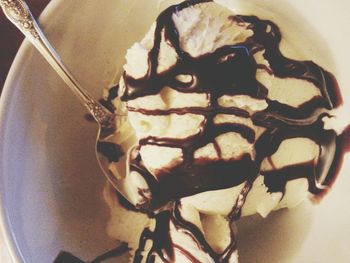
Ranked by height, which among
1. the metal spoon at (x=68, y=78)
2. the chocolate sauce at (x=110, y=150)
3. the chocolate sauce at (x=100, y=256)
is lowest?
the chocolate sauce at (x=100, y=256)

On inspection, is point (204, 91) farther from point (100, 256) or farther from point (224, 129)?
point (100, 256)

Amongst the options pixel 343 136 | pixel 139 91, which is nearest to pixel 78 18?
pixel 139 91

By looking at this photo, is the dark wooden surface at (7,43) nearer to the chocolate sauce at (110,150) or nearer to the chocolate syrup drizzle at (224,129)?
the chocolate sauce at (110,150)

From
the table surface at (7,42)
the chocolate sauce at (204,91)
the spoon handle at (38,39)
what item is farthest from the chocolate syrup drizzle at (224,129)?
the table surface at (7,42)

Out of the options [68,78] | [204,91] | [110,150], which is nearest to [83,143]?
[110,150]

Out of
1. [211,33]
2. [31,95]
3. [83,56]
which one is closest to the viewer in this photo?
[211,33]

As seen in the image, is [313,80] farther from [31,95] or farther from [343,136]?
[31,95]
